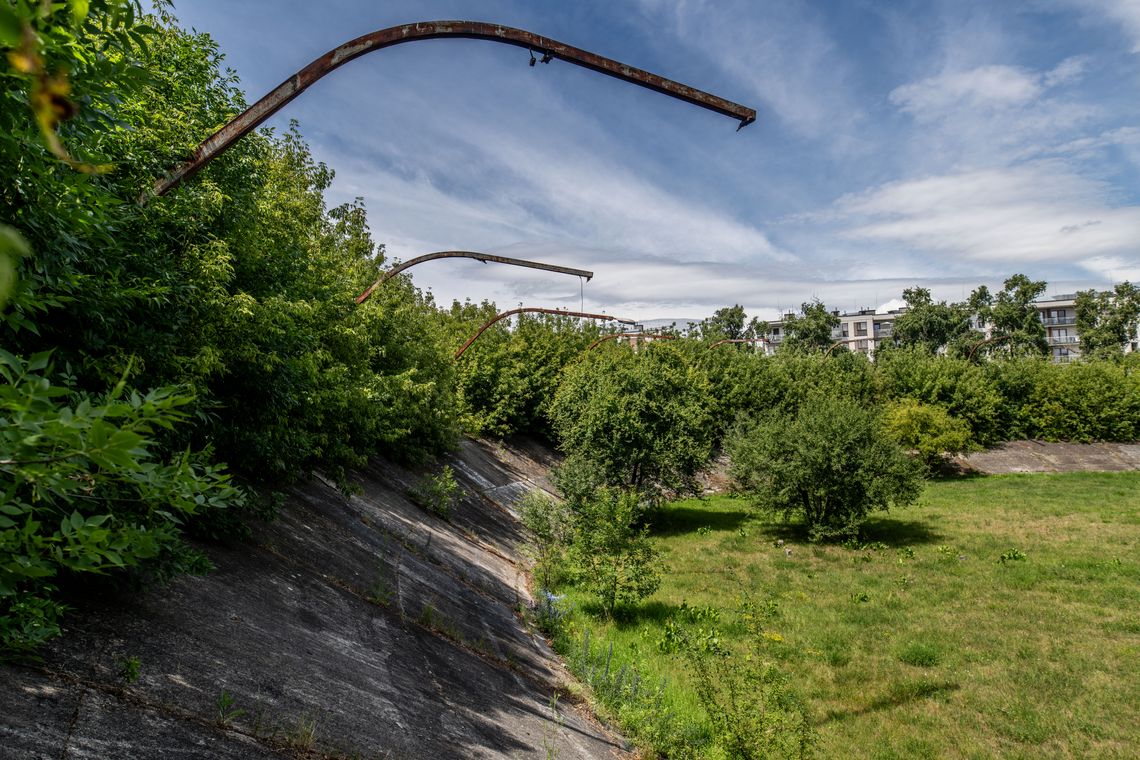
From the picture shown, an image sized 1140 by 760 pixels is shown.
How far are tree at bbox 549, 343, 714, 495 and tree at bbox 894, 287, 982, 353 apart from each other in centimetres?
6383

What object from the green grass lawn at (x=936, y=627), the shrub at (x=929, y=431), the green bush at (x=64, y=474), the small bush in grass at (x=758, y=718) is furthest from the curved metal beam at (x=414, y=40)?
the shrub at (x=929, y=431)

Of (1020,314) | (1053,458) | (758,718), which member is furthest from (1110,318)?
(758,718)

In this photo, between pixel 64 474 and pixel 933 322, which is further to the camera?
pixel 933 322

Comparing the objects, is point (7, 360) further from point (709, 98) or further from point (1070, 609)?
point (1070, 609)

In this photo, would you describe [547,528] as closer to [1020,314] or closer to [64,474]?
[64,474]

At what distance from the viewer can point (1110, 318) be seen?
209 feet

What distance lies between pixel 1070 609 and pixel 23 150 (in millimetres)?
16619

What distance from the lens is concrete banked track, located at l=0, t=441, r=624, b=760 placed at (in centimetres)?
362

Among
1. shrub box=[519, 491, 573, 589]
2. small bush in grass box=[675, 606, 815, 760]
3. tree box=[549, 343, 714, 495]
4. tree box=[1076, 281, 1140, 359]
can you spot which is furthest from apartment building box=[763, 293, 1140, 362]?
small bush in grass box=[675, 606, 815, 760]

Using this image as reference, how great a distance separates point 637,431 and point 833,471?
6.57m

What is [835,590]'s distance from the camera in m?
14.6

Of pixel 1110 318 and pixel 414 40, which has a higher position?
pixel 1110 318

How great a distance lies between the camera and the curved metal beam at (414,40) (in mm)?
4645

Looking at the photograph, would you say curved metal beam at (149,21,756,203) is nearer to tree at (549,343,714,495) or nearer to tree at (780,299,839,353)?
tree at (549,343,714,495)
